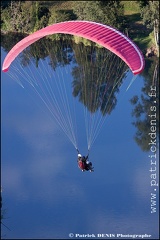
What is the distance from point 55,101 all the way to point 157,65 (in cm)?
610

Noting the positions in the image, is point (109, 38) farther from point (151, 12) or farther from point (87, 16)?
point (87, 16)

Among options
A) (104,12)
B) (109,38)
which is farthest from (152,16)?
(109,38)

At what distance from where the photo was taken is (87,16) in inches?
1478

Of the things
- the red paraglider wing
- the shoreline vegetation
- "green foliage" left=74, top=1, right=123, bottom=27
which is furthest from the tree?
the red paraglider wing

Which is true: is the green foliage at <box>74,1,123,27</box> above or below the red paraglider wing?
above

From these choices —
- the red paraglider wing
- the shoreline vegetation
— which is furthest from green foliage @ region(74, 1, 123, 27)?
the red paraglider wing

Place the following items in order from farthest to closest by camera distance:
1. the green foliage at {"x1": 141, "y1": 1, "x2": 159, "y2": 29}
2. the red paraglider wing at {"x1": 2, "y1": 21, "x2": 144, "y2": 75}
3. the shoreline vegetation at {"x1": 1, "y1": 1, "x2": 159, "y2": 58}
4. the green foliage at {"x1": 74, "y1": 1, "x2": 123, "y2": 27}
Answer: the shoreline vegetation at {"x1": 1, "y1": 1, "x2": 159, "y2": 58} → the green foliage at {"x1": 74, "y1": 1, "x2": 123, "y2": 27} → the green foliage at {"x1": 141, "y1": 1, "x2": 159, "y2": 29} → the red paraglider wing at {"x1": 2, "y1": 21, "x2": 144, "y2": 75}

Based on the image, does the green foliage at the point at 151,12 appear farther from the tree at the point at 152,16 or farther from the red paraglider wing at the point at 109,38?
the red paraglider wing at the point at 109,38

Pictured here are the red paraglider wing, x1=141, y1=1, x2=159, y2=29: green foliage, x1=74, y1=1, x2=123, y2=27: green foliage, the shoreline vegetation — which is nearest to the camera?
the red paraglider wing

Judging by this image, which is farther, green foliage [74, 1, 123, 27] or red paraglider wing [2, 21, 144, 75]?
green foliage [74, 1, 123, 27]

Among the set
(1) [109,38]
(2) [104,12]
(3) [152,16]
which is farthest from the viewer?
(3) [152,16]

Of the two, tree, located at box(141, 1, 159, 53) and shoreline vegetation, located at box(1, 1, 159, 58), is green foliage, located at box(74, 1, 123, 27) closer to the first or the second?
shoreline vegetation, located at box(1, 1, 159, 58)

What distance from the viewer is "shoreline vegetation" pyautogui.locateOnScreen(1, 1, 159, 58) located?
122ft

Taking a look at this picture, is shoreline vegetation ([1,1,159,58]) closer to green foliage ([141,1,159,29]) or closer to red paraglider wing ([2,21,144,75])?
green foliage ([141,1,159,29])
